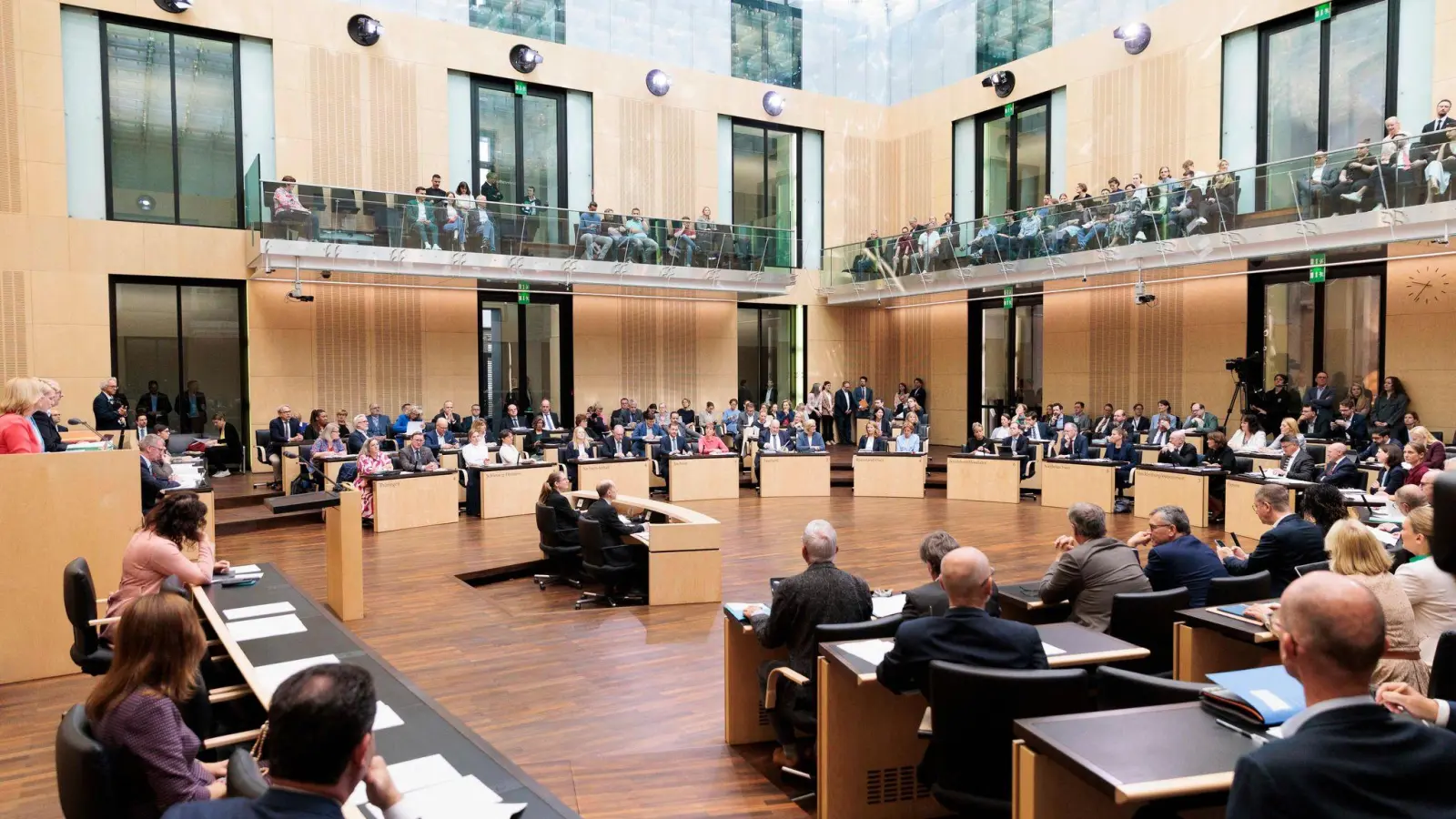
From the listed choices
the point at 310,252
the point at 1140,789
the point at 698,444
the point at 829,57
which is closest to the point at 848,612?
the point at 1140,789

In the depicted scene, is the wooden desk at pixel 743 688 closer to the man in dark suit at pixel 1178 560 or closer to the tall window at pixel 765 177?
the man in dark suit at pixel 1178 560

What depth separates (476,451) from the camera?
481 inches

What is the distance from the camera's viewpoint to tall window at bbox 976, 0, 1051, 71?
59.5 feet

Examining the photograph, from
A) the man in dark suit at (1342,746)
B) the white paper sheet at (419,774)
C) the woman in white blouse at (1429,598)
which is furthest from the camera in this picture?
the woman in white blouse at (1429,598)

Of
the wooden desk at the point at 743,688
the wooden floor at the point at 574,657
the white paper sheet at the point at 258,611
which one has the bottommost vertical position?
the wooden floor at the point at 574,657

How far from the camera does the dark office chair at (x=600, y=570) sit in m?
7.53

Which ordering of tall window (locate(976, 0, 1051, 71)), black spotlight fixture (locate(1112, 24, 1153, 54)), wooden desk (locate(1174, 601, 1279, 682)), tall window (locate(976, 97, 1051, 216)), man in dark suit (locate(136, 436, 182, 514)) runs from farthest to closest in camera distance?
tall window (locate(976, 97, 1051, 216)) → tall window (locate(976, 0, 1051, 71)) → black spotlight fixture (locate(1112, 24, 1153, 54)) → man in dark suit (locate(136, 436, 182, 514)) → wooden desk (locate(1174, 601, 1279, 682))

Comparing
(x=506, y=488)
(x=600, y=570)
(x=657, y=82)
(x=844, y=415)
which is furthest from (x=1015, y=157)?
(x=600, y=570)

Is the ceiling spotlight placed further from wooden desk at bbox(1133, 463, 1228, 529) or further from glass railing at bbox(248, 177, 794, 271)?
wooden desk at bbox(1133, 463, 1228, 529)

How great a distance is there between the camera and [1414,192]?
420 inches

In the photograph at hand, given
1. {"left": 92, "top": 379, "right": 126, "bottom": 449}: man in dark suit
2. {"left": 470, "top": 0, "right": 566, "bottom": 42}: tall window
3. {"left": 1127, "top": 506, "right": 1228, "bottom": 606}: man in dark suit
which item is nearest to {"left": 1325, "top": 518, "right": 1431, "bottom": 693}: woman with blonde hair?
{"left": 1127, "top": 506, "right": 1228, "bottom": 606}: man in dark suit

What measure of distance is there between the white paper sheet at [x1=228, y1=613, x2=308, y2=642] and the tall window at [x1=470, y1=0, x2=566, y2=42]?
50.3 feet

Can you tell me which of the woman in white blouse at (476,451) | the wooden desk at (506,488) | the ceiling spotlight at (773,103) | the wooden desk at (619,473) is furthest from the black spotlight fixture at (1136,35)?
the woman in white blouse at (476,451)

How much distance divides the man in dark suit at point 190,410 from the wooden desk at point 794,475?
9361 mm
